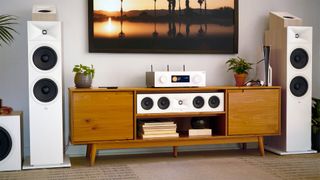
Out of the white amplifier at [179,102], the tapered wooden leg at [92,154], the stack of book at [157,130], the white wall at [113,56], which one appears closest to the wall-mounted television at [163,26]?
the white wall at [113,56]

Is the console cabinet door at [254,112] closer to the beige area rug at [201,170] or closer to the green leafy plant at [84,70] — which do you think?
the beige area rug at [201,170]

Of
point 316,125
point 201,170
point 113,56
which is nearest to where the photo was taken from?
point 201,170

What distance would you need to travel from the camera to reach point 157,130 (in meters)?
3.44

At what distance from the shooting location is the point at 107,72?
3.74 metres

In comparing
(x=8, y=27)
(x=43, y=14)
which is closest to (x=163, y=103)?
(x=43, y=14)

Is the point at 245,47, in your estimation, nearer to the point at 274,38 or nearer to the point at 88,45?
the point at 274,38

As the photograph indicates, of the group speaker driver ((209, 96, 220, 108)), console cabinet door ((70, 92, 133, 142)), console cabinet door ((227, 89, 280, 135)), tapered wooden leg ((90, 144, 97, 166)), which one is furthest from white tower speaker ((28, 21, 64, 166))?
console cabinet door ((227, 89, 280, 135))

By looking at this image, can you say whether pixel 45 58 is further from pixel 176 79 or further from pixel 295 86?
pixel 295 86

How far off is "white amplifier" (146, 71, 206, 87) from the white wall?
35 centimetres

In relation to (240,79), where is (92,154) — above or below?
below

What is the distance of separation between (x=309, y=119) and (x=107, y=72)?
191 centimetres

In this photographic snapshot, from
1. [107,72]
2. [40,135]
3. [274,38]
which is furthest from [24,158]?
[274,38]

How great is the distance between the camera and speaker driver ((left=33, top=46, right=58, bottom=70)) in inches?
124

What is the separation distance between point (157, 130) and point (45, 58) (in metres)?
1.09
